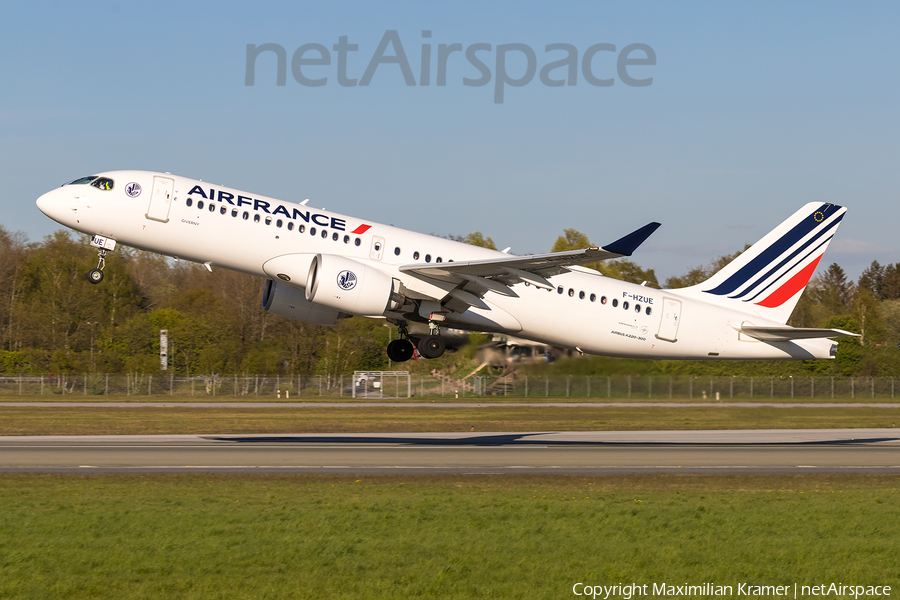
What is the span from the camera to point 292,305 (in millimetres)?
31766

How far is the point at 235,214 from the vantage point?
28.8m

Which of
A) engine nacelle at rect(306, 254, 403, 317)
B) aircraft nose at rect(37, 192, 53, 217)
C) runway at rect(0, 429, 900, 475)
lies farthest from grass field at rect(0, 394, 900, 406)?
aircraft nose at rect(37, 192, 53, 217)

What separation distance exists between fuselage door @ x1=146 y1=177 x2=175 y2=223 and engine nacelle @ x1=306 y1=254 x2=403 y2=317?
484 cm

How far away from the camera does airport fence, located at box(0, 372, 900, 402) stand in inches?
2384

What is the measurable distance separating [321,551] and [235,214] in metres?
15.2

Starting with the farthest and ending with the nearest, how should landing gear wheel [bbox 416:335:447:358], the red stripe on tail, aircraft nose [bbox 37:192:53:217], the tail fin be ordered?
the red stripe on tail → the tail fin → landing gear wheel [bbox 416:335:447:358] → aircraft nose [bbox 37:192:53:217]

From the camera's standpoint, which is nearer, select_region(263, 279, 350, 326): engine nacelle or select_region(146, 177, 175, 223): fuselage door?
select_region(146, 177, 175, 223): fuselage door

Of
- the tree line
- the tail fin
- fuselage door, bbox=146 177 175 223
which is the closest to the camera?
fuselage door, bbox=146 177 175 223

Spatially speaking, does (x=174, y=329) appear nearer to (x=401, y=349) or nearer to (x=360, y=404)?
(x=360, y=404)

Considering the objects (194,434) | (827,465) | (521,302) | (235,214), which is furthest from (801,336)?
(194,434)

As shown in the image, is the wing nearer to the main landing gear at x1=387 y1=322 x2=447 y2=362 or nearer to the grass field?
the main landing gear at x1=387 y1=322 x2=447 y2=362

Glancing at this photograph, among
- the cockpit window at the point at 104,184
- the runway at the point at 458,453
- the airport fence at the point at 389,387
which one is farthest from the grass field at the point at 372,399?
the cockpit window at the point at 104,184

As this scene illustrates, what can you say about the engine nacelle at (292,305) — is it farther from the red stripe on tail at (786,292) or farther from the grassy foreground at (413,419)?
the red stripe on tail at (786,292)

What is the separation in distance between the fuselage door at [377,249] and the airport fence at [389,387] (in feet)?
88.6
